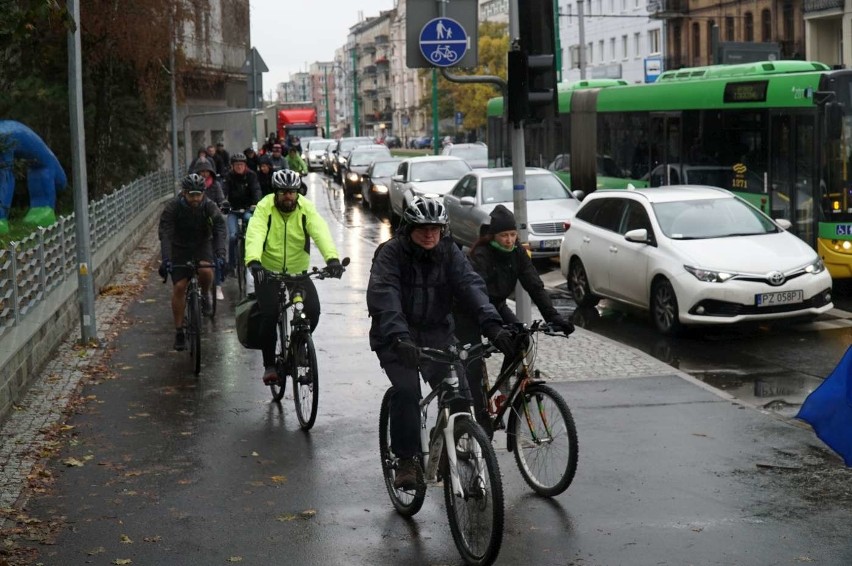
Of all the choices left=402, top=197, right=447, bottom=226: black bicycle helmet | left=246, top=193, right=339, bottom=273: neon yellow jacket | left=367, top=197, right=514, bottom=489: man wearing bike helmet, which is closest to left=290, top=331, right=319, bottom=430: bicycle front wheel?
left=246, top=193, right=339, bottom=273: neon yellow jacket

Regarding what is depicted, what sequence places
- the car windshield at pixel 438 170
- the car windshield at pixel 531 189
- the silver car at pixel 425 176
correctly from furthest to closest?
the car windshield at pixel 438 170 → the silver car at pixel 425 176 → the car windshield at pixel 531 189

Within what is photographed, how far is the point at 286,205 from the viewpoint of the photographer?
34.1 ft

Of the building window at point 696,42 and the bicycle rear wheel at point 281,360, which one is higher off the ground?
the building window at point 696,42

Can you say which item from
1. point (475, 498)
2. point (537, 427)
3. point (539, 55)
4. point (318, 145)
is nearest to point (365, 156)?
point (318, 145)

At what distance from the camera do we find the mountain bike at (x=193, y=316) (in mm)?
12016

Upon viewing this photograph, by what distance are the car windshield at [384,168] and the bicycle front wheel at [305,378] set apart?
27.8 metres

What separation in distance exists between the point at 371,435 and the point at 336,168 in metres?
51.1

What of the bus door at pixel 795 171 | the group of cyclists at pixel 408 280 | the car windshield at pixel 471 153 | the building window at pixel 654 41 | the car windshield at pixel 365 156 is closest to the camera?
the group of cyclists at pixel 408 280

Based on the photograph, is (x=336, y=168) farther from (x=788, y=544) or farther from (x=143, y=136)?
(x=788, y=544)

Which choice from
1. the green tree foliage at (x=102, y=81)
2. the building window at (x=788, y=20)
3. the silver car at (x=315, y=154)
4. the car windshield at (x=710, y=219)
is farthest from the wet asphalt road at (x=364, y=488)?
the silver car at (x=315, y=154)

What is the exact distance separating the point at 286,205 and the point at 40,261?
11.8ft

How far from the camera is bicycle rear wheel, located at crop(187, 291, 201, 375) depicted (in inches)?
472

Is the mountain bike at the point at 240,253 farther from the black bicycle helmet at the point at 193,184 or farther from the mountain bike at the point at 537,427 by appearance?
the mountain bike at the point at 537,427

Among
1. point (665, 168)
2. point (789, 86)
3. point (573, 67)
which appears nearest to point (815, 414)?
point (789, 86)
